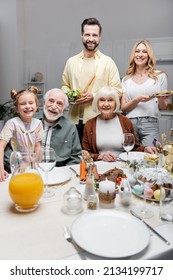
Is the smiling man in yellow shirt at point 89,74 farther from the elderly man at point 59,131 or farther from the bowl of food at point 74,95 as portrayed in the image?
the elderly man at point 59,131

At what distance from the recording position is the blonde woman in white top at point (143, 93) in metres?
2.23

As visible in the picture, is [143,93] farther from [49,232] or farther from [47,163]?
[49,232]

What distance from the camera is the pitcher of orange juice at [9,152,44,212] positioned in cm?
91

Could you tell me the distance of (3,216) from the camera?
2.93 ft

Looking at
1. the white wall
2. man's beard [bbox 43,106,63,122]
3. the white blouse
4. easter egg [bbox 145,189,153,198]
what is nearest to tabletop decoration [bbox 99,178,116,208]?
easter egg [bbox 145,189,153,198]

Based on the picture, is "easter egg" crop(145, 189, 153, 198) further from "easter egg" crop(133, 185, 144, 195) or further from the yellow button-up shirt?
the yellow button-up shirt

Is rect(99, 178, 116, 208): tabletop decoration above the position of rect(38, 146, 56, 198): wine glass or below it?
below

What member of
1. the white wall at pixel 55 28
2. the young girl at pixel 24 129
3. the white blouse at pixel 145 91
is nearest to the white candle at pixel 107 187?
the young girl at pixel 24 129

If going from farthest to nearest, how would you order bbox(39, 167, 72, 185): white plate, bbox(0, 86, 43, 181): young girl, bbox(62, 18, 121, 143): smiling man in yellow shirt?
A: bbox(62, 18, 121, 143): smiling man in yellow shirt → bbox(0, 86, 43, 181): young girl → bbox(39, 167, 72, 185): white plate

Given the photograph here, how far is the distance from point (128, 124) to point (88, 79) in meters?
0.72

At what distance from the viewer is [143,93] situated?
2275 mm

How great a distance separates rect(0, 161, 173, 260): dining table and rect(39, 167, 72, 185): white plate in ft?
0.36

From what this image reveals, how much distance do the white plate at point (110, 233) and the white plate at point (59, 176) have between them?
1.04 ft
